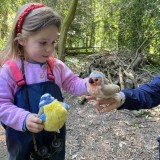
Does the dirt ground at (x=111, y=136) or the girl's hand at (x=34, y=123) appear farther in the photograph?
the dirt ground at (x=111, y=136)

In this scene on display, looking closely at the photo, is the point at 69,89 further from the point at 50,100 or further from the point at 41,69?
the point at 50,100

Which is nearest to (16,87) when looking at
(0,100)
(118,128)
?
(0,100)

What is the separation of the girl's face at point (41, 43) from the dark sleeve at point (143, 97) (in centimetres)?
57

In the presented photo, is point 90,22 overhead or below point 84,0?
below

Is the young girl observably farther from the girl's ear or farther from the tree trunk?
the tree trunk

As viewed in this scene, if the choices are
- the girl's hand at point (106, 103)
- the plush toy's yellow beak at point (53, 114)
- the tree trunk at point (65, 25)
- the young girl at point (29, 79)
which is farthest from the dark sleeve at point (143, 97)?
the tree trunk at point (65, 25)

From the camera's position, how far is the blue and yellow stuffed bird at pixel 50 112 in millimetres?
1438

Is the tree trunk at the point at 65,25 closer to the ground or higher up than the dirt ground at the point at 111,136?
higher up

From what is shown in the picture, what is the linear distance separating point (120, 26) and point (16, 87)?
7374mm

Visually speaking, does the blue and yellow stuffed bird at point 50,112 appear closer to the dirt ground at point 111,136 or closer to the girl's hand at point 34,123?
the girl's hand at point 34,123

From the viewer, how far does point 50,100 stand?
56.9 inches

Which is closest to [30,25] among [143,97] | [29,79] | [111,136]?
[29,79]

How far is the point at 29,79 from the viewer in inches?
67.2

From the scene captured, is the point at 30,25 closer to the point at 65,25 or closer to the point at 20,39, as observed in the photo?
the point at 20,39
